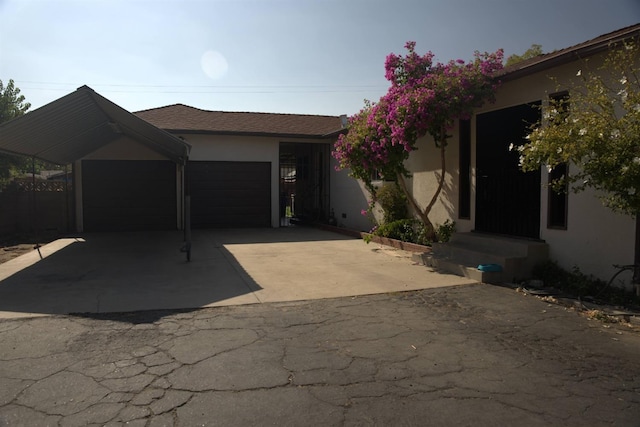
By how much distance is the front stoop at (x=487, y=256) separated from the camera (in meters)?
7.34

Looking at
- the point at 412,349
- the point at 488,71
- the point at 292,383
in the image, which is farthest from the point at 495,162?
the point at 292,383

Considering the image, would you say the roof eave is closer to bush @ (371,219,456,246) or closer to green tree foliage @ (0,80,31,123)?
bush @ (371,219,456,246)

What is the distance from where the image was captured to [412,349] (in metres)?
4.39

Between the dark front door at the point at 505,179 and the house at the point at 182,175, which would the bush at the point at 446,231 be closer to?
the dark front door at the point at 505,179

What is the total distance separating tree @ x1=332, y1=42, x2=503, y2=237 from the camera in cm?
840

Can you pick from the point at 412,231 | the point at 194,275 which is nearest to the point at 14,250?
the point at 194,275

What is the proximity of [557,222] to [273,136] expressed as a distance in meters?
10.9

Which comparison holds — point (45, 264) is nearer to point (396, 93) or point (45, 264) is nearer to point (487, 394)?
point (396, 93)

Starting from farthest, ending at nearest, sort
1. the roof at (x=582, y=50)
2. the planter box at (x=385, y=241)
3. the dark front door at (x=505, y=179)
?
the planter box at (x=385, y=241), the dark front door at (x=505, y=179), the roof at (x=582, y=50)

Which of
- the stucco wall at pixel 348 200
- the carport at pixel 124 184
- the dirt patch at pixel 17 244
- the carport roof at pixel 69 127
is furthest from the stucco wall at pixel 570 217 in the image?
the dirt patch at pixel 17 244

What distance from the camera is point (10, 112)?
22.4 metres

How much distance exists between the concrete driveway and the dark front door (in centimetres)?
176

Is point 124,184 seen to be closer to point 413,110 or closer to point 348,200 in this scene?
point 348,200

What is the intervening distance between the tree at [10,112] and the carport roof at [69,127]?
9.66 metres
